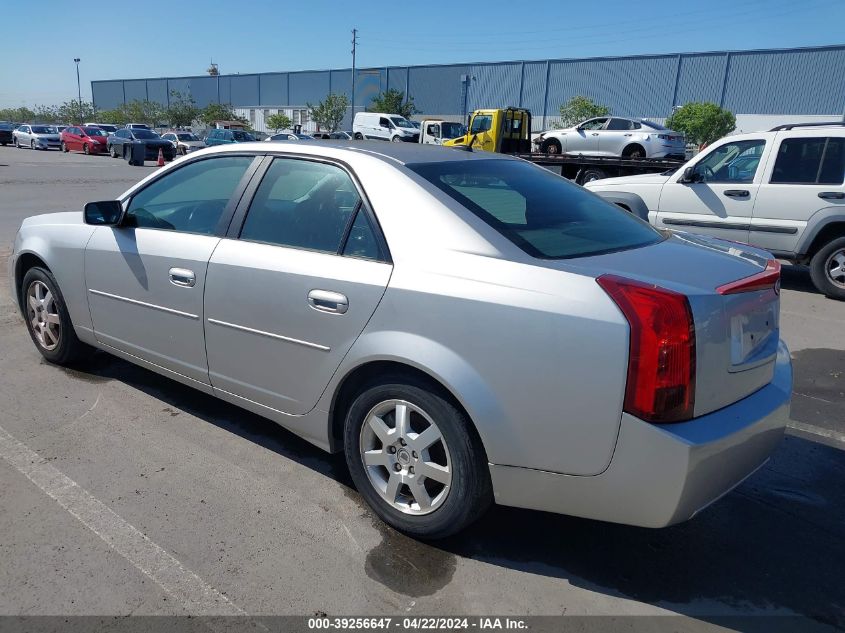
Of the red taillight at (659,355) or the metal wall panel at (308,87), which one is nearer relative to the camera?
the red taillight at (659,355)

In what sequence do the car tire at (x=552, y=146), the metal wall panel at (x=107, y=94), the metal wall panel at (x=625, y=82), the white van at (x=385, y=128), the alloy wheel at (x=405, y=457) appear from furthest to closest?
the metal wall panel at (x=107, y=94) → the metal wall panel at (x=625, y=82) → the white van at (x=385, y=128) → the car tire at (x=552, y=146) → the alloy wheel at (x=405, y=457)

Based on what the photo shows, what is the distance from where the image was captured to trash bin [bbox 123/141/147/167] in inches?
1221

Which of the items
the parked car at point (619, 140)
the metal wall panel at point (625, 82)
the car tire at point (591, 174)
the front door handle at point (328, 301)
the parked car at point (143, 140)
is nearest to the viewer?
the front door handle at point (328, 301)

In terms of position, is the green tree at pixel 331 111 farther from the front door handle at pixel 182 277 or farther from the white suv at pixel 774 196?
the front door handle at pixel 182 277

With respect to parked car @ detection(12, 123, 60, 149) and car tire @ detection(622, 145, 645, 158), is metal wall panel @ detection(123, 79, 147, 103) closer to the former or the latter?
parked car @ detection(12, 123, 60, 149)

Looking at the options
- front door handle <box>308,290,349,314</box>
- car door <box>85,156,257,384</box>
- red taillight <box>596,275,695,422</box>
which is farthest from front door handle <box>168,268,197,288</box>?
red taillight <box>596,275,695,422</box>

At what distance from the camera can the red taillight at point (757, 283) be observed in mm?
2533

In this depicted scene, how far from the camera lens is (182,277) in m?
3.66

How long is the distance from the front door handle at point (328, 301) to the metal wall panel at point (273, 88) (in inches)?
3133

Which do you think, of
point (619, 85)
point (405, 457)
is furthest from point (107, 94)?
point (405, 457)

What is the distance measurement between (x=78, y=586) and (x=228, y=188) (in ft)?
6.94

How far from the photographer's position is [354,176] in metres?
3.18

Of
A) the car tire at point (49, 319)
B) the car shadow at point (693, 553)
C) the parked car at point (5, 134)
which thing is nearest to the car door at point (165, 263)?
the car tire at point (49, 319)

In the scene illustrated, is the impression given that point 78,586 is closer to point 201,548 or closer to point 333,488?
point 201,548
